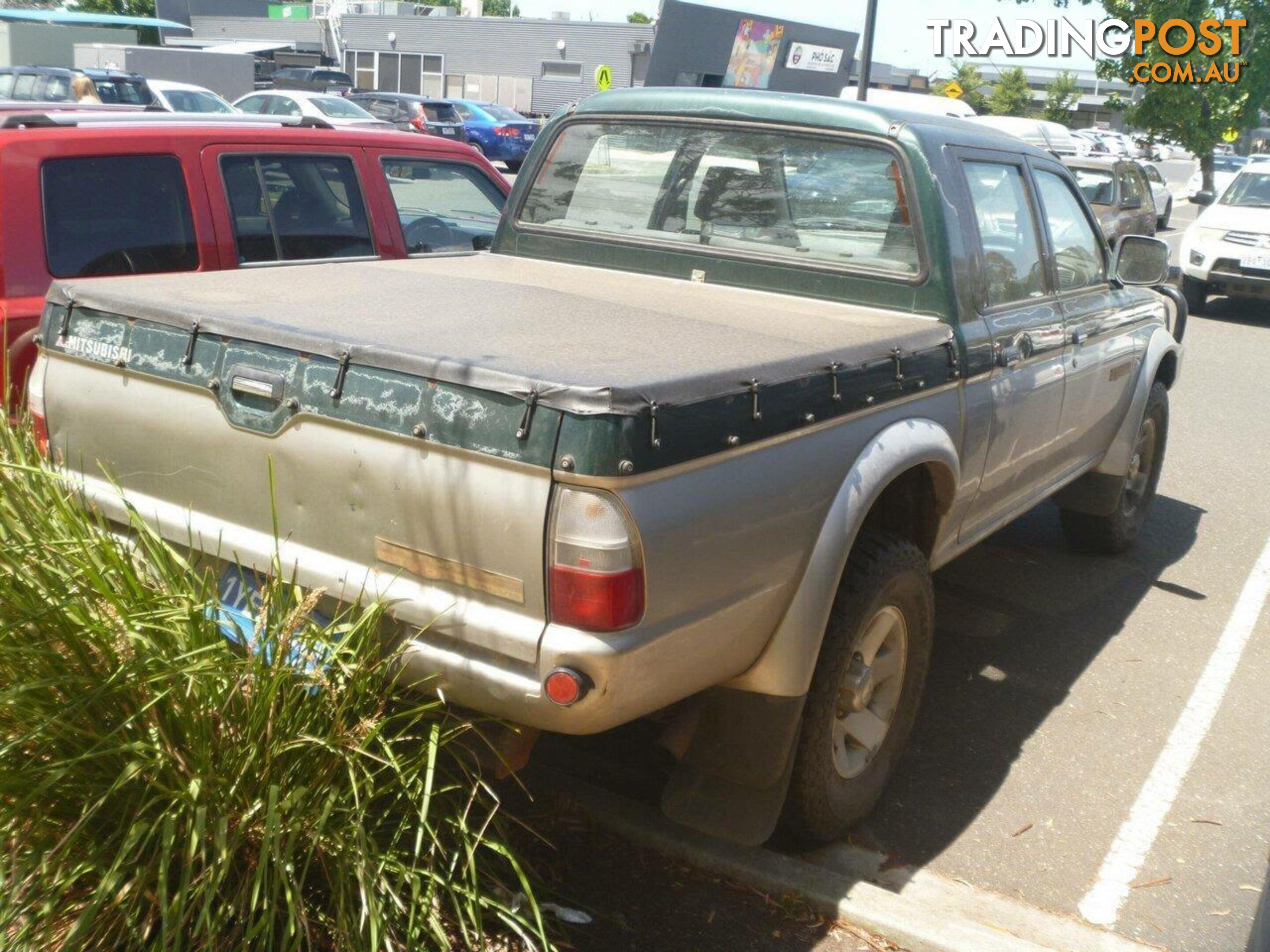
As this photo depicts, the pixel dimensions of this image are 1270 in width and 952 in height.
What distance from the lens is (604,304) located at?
13.1ft

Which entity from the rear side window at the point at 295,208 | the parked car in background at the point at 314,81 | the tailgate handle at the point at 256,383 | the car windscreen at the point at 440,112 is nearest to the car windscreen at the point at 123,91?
the rear side window at the point at 295,208

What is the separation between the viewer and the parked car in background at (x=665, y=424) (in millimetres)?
2756

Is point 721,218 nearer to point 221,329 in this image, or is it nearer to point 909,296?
point 909,296

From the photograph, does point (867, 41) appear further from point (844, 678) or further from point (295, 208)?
point (844, 678)

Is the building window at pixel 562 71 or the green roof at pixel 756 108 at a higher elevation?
the green roof at pixel 756 108

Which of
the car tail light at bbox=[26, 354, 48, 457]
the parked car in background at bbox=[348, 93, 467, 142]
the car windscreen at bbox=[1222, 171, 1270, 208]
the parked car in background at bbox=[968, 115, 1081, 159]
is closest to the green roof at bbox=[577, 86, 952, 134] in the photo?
the car tail light at bbox=[26, 354, 48, 457]

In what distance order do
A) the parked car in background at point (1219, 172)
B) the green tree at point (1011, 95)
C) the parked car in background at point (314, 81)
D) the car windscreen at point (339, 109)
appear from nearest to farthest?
1. the car windscreen at point (339, 109)
2. the parked car in background at point (1219, 172)
3. the parked car in background at point (314, 81)
4. the green tree at point (1011, 95)

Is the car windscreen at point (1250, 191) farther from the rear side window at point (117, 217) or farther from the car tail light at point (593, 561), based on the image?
the car tail light at point (593, 561)

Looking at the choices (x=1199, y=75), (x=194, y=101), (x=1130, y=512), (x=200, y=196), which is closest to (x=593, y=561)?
(x=200, y=196)

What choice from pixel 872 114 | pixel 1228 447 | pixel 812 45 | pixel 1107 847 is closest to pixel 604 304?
pixel 872 114

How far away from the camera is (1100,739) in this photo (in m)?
4.68

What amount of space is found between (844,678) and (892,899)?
0.60m

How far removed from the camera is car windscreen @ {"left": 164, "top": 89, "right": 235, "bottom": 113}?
1980 cm

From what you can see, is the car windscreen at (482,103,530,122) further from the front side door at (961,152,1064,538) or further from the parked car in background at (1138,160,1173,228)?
the front side door at (961,152,1064,538)
